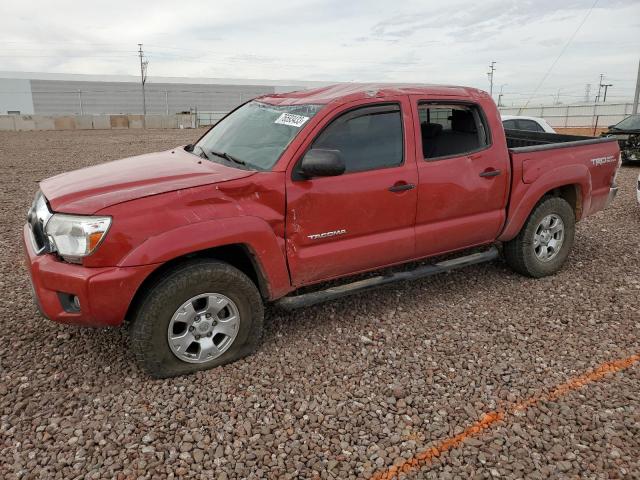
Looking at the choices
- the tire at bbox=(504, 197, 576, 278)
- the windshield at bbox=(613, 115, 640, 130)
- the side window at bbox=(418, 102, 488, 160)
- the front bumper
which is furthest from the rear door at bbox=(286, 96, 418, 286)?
the windshield at bbox=(613, 115, 640, 130)

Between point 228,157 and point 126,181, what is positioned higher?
point 228,157

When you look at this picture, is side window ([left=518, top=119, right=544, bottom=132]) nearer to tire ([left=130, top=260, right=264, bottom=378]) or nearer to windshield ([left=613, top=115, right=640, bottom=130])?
windshield ([left=613, top=115, right=640, bottom=130])

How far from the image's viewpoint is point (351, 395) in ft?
10.0

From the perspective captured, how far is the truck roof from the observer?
144 inches

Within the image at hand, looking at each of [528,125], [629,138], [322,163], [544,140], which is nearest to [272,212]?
[322,163]

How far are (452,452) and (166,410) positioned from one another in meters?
1.63

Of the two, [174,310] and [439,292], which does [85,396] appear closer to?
[174,310]

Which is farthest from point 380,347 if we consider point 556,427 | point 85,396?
point 85,396

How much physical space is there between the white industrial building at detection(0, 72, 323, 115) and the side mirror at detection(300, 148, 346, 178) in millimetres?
54750

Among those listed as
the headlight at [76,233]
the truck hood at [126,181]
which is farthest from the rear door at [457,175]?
the headlight at [76,233]

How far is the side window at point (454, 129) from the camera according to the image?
4094mm

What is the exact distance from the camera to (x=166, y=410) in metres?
2.91

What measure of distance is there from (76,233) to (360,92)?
85.5 inches

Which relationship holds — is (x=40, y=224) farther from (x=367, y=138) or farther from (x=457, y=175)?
(x=457, y=175)
